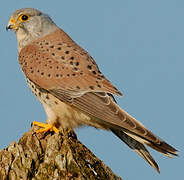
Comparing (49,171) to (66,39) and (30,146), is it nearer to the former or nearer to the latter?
(30,146)

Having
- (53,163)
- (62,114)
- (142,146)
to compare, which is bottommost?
(53,163)

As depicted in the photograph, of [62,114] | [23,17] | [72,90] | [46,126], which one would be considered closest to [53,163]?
[46,126]

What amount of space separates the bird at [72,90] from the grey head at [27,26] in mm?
42

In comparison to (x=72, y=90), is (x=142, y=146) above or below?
below

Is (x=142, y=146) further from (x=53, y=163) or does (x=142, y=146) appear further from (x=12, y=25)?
(x=12, y=25)

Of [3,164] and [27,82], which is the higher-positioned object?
[27,82]

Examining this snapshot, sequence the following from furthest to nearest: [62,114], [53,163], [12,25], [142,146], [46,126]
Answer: [12,25] < [62,114] < [46,126] < [142,146] < [53,163]

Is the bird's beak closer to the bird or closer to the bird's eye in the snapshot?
the bird's eye

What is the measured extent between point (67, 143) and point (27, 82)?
107 inches

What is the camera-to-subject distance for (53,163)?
4156mm

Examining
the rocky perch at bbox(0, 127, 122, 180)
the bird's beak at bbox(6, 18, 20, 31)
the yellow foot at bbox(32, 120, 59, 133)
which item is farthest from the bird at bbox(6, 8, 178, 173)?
the rocky perch at bbox(0, 127, 122, 180)

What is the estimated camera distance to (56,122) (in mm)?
6492

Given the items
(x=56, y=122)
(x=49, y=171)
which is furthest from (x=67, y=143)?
(x=56, y=122)

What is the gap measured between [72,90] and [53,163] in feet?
8.07
